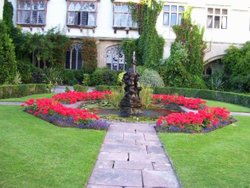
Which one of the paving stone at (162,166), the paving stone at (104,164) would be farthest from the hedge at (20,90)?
the paving stone at (162,166)

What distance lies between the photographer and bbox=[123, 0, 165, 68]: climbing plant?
26.8 meters

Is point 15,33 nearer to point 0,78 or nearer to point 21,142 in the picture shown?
point 0,78

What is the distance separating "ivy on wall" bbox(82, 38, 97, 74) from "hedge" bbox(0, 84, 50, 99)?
22.7 ft

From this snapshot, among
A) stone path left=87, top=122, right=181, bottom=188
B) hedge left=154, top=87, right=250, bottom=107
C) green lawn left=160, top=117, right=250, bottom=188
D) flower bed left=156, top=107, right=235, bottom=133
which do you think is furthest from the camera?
hedge left=154, top=87, right=250, bottom=107

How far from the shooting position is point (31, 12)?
2902 centimetres

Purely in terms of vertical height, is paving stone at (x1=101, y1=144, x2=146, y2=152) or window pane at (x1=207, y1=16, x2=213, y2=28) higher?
window pane at (x1=207, y1=16, x2=213, y2=28)

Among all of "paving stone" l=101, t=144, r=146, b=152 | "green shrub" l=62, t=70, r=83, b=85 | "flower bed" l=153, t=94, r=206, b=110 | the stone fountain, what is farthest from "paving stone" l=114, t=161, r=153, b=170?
"green shrub" l=62, t=70, r=83, b=85

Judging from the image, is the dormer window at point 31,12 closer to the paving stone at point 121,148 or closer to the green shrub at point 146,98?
the green shrub at point 146,98

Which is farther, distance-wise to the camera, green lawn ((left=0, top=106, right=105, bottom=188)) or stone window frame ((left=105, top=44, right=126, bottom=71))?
Result: stone window frame ((left=105, top=44, right=126, bottom=71))

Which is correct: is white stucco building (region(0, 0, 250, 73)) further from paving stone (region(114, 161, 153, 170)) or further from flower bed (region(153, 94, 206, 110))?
paving stone (region(114, 161, 153, 170))

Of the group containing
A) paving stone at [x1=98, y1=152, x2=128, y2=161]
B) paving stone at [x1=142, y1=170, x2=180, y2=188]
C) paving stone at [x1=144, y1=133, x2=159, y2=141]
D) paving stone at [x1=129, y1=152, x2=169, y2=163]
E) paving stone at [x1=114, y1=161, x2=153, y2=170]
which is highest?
paving stone at [x1=144, y1=133, x2=159, y2=141]

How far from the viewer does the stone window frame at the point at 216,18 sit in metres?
28.2

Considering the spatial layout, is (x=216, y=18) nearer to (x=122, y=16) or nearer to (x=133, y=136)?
(x=122, y=16)

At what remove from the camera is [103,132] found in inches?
379
